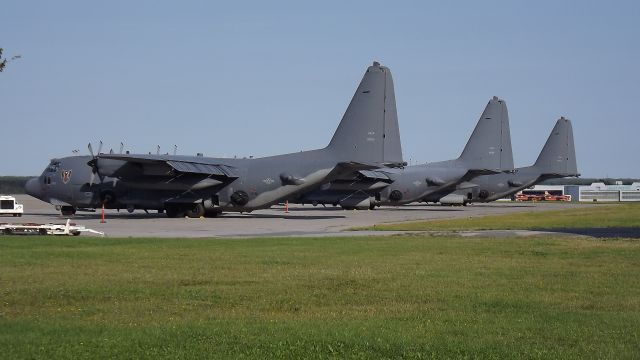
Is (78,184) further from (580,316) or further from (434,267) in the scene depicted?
(580,316)

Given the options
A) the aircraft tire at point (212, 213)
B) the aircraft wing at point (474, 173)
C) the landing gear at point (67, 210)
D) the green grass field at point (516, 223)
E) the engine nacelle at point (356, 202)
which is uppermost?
the aircraft wing at point (474, 173)

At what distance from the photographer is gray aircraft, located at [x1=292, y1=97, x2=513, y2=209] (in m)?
85.6

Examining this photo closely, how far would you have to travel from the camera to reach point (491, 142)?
3856 inches

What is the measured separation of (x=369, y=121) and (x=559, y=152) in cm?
5246

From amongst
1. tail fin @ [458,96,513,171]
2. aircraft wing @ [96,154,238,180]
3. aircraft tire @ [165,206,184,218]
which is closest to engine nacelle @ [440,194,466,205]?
tail fin @ [458,96,513,171]

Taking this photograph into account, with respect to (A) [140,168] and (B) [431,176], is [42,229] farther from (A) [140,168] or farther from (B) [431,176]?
(B) [431,176]

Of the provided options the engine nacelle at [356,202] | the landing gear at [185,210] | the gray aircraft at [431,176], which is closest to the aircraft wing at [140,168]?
the landing gear at [185,210]

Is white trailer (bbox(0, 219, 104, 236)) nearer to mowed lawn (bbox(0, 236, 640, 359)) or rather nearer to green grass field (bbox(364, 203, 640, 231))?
mowed lawn (bbox(0, 236, 640, 359))

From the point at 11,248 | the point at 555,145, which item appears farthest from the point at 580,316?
the point at 555,145

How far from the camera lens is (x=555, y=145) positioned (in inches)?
4289

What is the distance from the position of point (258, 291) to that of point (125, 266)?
6.35 m

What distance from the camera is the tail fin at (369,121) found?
62969mm

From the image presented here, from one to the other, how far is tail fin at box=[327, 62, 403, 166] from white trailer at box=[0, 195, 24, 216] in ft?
76.0

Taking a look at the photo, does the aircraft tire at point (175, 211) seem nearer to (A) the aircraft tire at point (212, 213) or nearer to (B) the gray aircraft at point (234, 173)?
(B) the gray aircraft at point (234, 173)
